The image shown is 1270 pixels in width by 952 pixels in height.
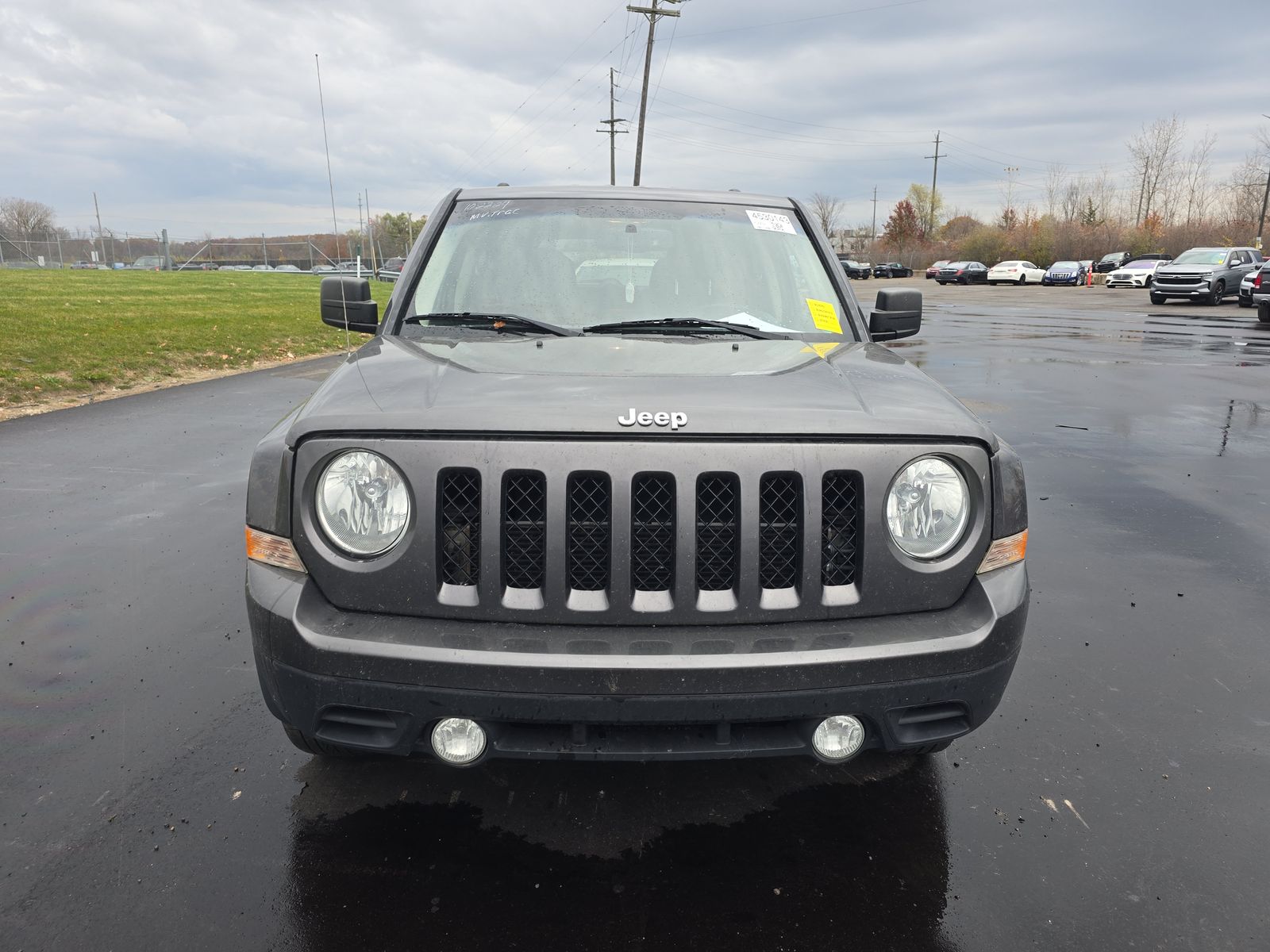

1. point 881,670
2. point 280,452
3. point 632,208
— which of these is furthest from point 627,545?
point 632,208

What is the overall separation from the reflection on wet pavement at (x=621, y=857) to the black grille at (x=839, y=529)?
83 cm

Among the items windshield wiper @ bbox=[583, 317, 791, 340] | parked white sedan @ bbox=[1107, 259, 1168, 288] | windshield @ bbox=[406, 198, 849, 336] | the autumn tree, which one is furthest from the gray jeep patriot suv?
the autumn tree

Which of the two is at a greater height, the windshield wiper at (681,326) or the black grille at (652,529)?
the windshield wiper at (681,326)

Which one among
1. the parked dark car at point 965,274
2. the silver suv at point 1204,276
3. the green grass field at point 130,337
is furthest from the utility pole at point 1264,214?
the green grass field at point 130,337

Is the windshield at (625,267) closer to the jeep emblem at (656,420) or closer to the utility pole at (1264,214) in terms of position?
the jeep emblem at (656,420)

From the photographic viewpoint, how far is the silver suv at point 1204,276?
29.1 m

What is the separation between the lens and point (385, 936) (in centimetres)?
204

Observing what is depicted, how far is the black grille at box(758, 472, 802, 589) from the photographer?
6.60 feet

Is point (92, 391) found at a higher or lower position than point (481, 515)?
lower

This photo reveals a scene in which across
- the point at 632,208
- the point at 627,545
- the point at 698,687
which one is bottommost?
the point at 698,687

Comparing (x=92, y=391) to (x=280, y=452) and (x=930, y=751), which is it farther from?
(x=930, y=751)

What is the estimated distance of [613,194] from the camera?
3.69 metres

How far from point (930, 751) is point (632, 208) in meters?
2.32

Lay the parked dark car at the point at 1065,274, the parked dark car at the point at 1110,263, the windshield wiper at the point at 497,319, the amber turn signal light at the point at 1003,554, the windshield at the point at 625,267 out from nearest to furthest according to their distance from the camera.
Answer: the amber turn signal light at the point at 1003,554 → the windshield wiper at the point at 497,319 → the windshield at the point at 625,267 → the parked dark car at the point at 1065,274 → the parked dark car at the point at 1110,263
